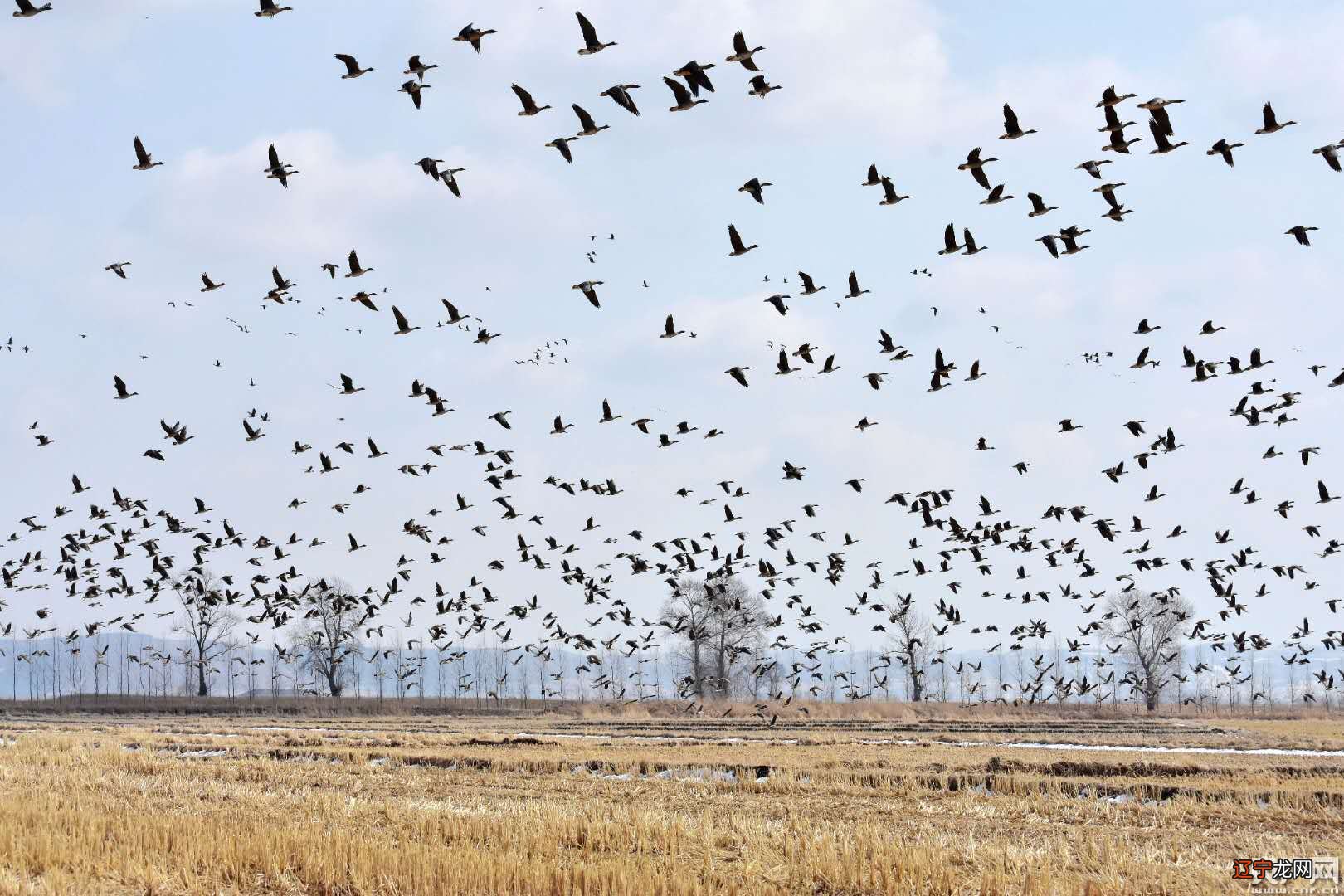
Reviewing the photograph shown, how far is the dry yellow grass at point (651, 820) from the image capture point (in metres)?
16.0

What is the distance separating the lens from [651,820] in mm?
20703

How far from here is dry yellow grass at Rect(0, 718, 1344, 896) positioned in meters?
16.0

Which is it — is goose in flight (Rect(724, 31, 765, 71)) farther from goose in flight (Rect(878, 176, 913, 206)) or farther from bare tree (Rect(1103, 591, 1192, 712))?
bare tree (Rect(1103, 591, 1192, 712))

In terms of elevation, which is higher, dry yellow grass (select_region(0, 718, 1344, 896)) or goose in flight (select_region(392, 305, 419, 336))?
goose in flight (select_region(392, 305, 419, 336))

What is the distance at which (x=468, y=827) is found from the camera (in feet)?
65.3

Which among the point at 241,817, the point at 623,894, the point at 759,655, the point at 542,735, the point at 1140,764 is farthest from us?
the point at 759,655

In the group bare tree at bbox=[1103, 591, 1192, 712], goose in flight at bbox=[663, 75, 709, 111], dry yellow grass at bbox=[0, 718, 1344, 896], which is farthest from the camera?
bare tree at bbox=[1103, 591, 1192, 712]

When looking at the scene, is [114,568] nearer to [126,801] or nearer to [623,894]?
[126,801]

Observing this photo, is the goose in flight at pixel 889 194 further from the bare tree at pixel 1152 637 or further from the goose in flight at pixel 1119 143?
the bare tree at pixel 1152 637

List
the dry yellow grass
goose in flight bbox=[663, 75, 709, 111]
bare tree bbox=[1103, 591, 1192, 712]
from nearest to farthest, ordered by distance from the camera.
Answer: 1. the dry yellow grass
2. goose in flight bbox=[663, 75, 709, 111]
3. bare tree bbox=[1103, 591, 1192, 712]

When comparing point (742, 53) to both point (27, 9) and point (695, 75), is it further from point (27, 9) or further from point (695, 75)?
point (27, 9)

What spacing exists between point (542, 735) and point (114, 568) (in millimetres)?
18176

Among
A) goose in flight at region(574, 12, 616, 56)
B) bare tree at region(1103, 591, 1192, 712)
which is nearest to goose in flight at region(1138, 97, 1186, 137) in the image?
goose in flight at region(574, 12, 616, 56)

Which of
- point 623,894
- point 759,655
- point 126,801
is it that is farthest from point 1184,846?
point 759,655
